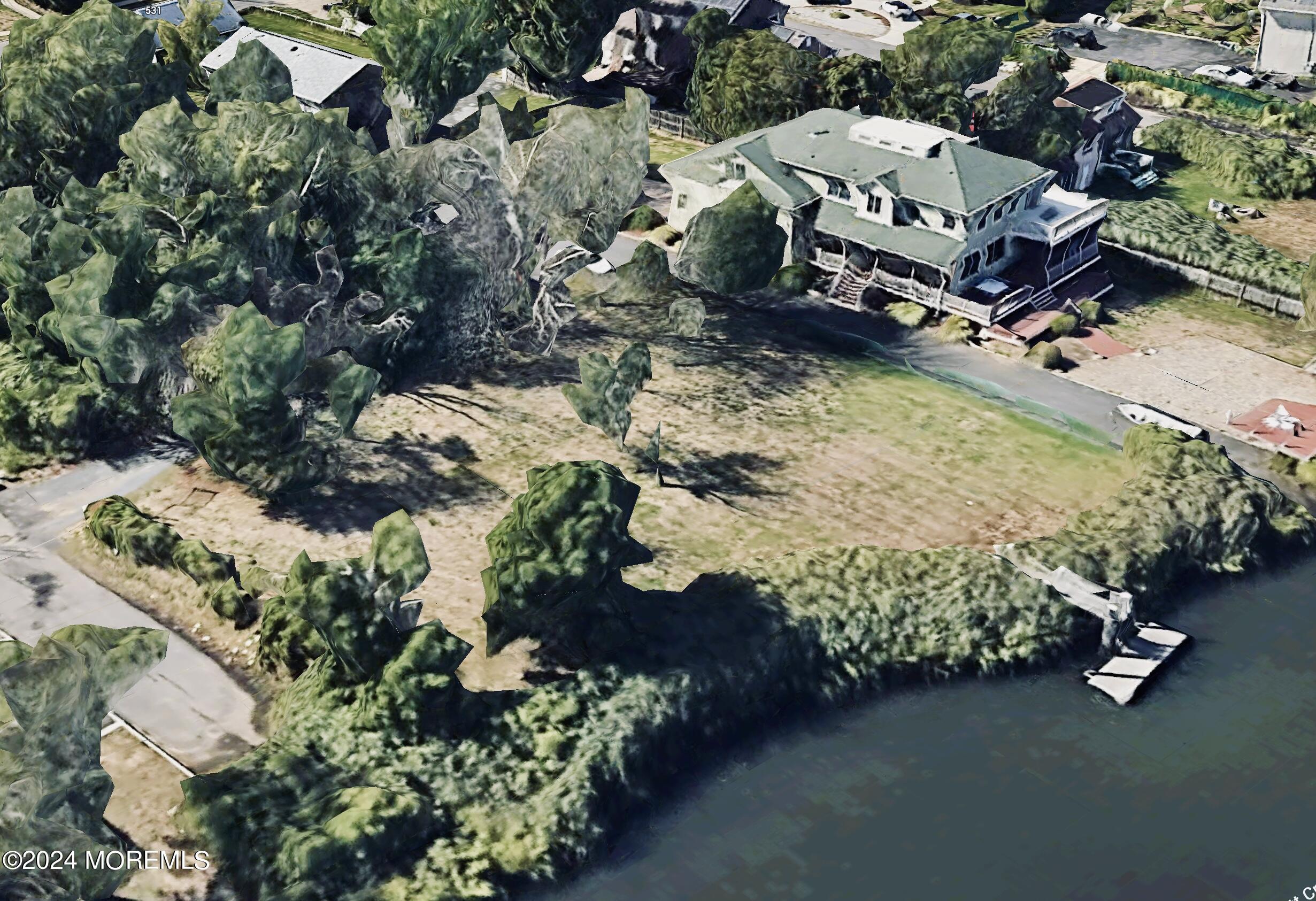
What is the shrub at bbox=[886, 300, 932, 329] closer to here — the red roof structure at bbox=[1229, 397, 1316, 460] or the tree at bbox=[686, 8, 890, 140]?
the red roof structure at bbox=[1229, 397, 1316, 460]

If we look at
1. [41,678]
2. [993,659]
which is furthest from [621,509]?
[41,678]

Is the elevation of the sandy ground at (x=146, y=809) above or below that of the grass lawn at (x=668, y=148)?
below

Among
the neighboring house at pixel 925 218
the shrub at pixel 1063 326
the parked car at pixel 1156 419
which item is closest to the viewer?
the parked car at pixel 1156 419

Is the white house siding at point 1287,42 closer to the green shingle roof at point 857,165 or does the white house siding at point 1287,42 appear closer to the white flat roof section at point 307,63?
the green shingle roof at point 857,165

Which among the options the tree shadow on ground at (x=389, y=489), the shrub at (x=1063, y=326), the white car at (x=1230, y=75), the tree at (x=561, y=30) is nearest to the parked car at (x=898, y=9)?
the white car at (x=1230, y=75)

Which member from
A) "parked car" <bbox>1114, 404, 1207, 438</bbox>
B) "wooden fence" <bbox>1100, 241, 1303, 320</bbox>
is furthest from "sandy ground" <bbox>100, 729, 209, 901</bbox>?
"wooden fence" <bbox>1100, 241, 1303, 320</bbox>

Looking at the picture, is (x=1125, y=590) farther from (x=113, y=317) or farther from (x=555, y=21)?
(x=555, y=21)
